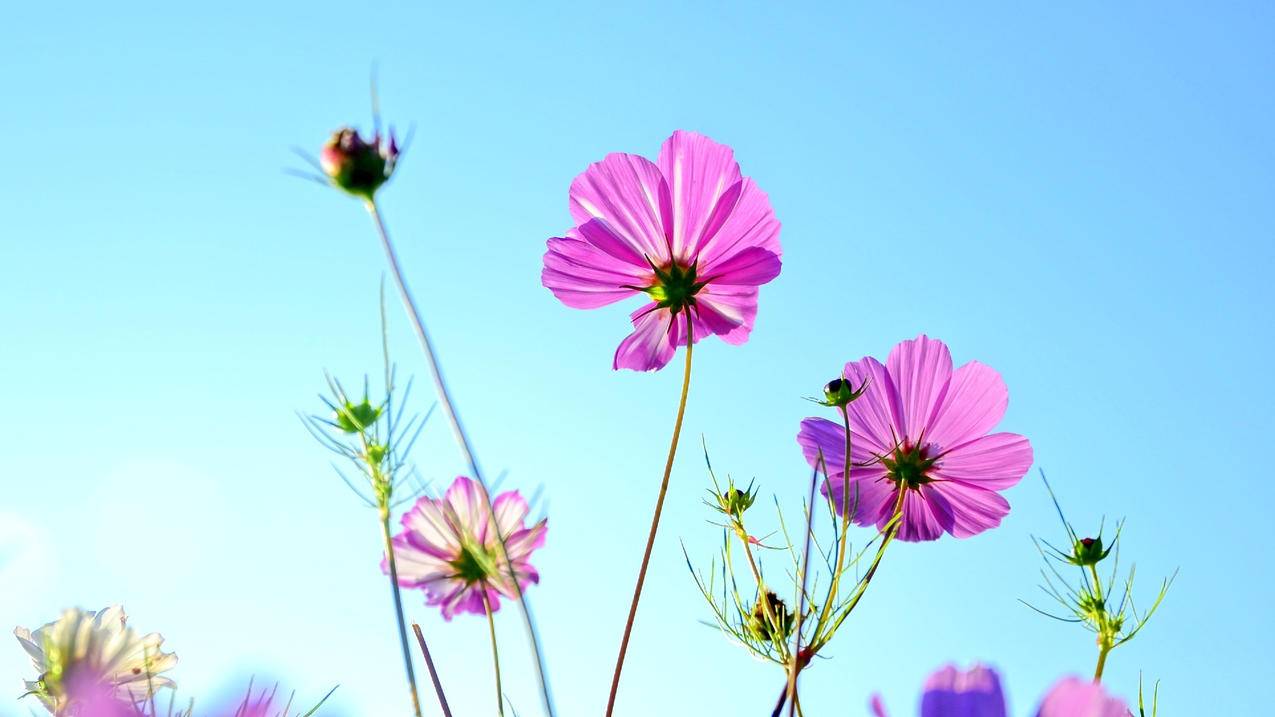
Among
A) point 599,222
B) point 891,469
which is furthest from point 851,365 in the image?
point 599,222

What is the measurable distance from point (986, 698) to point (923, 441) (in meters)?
0.55

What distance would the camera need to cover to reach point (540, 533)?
2.21ft

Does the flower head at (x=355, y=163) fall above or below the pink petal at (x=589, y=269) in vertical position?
below

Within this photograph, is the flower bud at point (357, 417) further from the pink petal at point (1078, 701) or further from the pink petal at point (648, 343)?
the pink petal at point (1078, 701)

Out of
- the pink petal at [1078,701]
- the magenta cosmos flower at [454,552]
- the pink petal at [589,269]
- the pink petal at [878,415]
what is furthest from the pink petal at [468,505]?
the pink petal at [1078,701]

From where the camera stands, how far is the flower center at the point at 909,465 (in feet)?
2.59

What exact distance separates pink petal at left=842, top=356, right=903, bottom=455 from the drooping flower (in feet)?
1.64

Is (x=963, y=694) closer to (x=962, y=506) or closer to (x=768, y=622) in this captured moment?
(x=768, y=622)

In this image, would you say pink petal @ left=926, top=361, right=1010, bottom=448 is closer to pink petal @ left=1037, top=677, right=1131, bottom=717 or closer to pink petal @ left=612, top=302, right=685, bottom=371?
pink petal @ left=612, top=302, right=685, bottom=371

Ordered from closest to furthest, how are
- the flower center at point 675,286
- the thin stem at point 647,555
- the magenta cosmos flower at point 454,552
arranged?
the thin stem at point 647,555, the magenta cosmos flower at point 454,552, the flower center at point 675,286

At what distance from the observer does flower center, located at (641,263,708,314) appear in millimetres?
781

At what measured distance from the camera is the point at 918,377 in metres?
0.80

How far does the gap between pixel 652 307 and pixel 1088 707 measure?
606mm

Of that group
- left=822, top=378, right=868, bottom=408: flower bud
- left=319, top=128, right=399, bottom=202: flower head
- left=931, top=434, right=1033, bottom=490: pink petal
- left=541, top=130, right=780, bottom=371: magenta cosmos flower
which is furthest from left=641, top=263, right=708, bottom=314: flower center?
left=319, top=128, right=399, bottom=202: flower head
